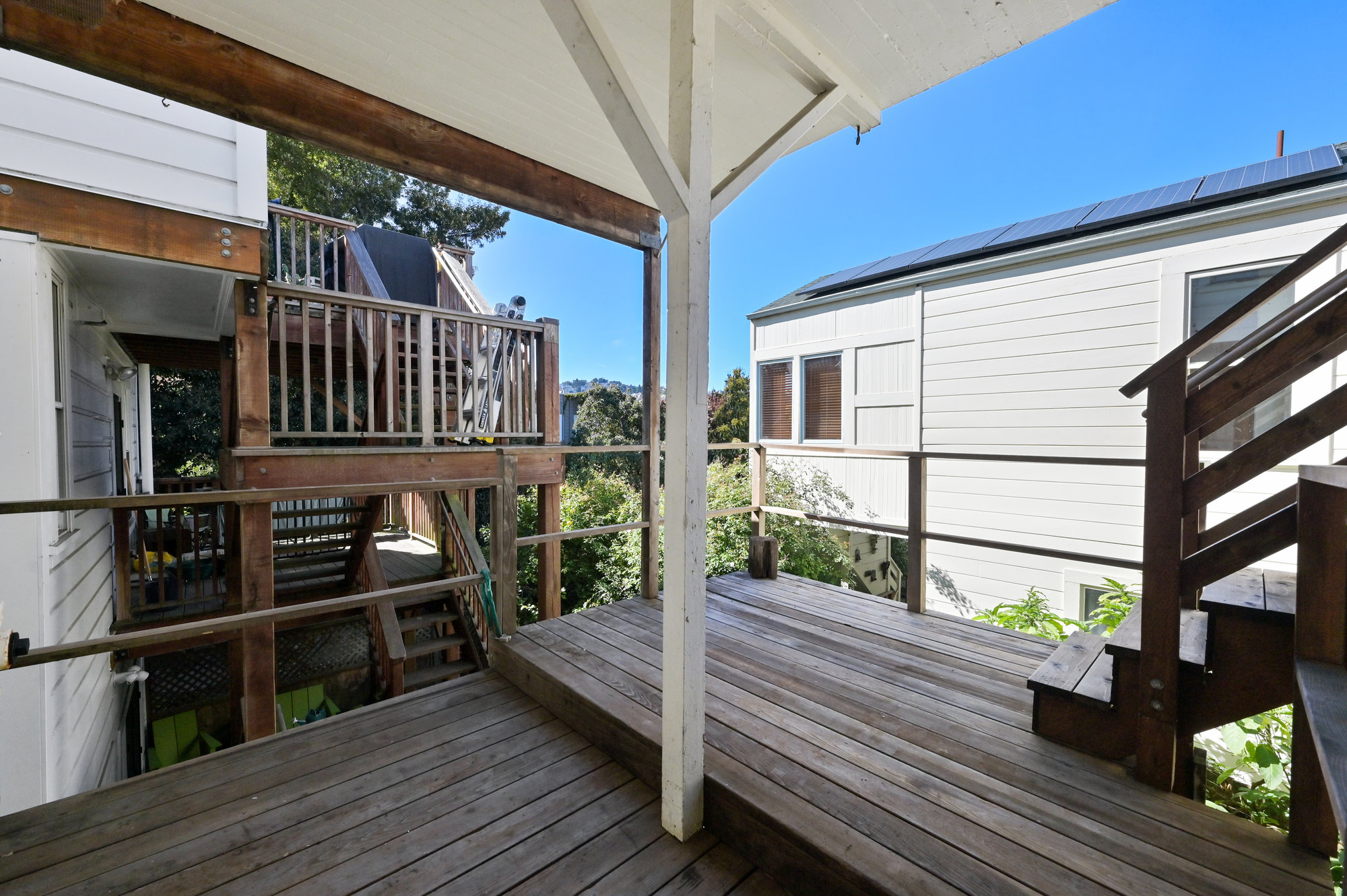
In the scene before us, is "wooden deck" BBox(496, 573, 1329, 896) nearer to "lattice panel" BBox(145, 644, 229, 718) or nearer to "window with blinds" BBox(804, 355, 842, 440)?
"window with blinds" BBox(804, 355, 842, 440)

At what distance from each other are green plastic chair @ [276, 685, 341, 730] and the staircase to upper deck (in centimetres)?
592

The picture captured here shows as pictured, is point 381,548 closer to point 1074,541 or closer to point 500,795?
point 500,795

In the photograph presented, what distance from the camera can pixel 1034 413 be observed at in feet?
15.4

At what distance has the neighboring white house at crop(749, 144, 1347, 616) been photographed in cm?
362

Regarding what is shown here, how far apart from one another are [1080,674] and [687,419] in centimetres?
150

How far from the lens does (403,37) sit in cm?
174

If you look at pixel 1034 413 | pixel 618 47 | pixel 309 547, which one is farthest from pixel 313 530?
pixel 1034 413

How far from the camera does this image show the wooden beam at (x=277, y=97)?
1.53m

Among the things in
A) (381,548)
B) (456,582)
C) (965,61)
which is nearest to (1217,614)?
(965,61)

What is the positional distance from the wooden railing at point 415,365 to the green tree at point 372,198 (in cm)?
634

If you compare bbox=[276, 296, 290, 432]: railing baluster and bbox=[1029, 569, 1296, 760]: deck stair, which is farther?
bbox=[276, 296, 290, 432]: railing baluster

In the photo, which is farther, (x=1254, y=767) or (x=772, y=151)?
(x=772, y=151)

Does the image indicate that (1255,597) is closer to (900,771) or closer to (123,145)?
(900,771)

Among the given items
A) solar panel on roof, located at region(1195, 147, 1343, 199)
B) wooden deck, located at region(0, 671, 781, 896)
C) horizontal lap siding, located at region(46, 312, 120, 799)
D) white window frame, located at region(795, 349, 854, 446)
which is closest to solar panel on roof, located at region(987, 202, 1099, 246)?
solar panel on roof, located at region(1195, 147, 1343, 199)
